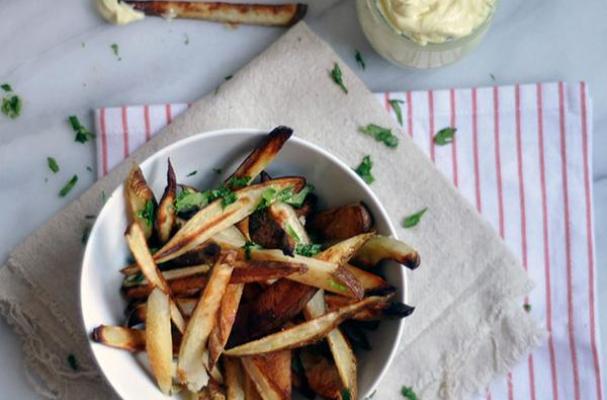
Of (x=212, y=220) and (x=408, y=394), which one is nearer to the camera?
(x=212, y=220)

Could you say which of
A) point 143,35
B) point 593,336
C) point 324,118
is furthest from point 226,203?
point 593,336

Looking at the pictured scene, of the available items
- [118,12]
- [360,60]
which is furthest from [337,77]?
[118,12]

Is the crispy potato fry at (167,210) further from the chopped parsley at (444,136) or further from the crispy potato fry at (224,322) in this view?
the chopped parsley at (444,136)

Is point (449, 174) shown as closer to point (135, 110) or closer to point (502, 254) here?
point (502, 254)

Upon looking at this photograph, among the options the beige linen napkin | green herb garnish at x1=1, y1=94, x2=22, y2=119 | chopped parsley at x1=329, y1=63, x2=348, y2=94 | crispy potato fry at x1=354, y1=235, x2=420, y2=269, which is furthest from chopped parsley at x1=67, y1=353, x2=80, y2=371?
chopped parsley at x1=329, y1=63, x2=348, y2=94

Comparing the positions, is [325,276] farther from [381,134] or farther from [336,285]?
[381,134]

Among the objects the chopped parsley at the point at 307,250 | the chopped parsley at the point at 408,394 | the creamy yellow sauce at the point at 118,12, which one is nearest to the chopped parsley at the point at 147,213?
the chopped parsley at the point at 307,250

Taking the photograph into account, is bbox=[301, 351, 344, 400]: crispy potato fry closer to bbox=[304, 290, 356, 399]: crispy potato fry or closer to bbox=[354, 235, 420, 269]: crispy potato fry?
bbox=[304, 290, 356, 399]: crispy potato fry
